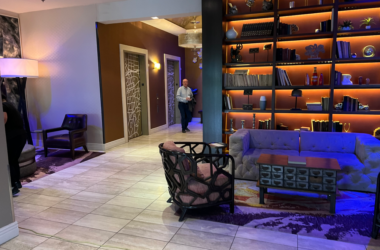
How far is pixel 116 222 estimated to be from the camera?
9.31 ft

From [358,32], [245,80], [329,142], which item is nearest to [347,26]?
[358,32]

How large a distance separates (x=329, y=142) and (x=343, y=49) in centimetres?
155

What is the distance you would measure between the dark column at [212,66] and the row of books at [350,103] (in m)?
2.01

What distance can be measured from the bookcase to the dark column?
16mm

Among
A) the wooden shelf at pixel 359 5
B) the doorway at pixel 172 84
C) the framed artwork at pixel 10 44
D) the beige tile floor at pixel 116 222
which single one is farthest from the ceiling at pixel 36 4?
the wooden shelf at pixel 359 5

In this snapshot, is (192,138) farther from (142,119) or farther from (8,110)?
(8,110)

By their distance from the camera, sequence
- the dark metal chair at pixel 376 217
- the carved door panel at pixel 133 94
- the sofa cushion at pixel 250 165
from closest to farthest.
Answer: the dark metal chair at pixel 376 217 < the sofa cushion at pixel 250 165 < the carved door panel at pixel 133 94

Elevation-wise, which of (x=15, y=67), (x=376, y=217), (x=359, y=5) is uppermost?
(x=359, y=5)

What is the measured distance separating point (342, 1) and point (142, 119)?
5.34 meters

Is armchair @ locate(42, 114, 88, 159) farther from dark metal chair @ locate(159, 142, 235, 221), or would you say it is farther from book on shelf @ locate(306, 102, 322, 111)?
book on shelf @ locate(306, 102, 322, 111)

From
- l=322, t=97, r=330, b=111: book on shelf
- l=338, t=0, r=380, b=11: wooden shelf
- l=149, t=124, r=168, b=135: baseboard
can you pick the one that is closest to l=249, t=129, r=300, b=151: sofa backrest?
l=322, t=97, r=330, b=111: book on shelf

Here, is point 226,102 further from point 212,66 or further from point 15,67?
point 15,67

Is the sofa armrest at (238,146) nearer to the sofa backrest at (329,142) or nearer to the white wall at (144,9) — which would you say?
the sofa backrest at (329,142)

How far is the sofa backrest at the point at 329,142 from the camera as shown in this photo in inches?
153
